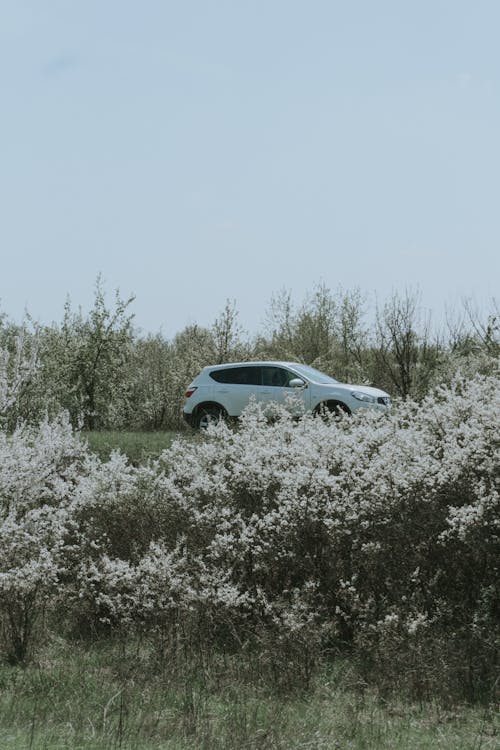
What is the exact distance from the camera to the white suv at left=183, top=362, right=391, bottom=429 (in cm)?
1769

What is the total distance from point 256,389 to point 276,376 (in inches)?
20.3

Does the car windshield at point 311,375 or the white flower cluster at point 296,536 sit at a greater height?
the car windshield at point 311,375

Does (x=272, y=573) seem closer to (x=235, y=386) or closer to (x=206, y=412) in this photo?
(x=235, y=386)

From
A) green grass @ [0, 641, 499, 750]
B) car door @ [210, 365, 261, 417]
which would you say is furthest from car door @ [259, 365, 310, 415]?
green grass @ [0, 641, 499, 750]

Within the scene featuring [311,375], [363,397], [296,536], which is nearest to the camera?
[296,536]

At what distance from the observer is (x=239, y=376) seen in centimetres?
1875

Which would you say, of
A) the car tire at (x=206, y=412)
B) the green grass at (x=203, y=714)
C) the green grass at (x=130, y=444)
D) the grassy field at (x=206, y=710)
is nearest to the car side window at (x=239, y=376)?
the car tire at (x=206, y=412)

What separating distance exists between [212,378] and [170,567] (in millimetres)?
10955

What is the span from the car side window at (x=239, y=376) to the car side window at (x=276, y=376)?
0.14 metres

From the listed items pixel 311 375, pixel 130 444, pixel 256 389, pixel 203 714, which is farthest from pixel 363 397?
pixel 203 714

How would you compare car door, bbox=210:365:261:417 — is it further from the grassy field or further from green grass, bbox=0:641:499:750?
green grass, bbox=0:641:499:750

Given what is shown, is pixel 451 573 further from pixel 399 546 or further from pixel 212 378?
pixel 212 378

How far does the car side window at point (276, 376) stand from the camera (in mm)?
18344

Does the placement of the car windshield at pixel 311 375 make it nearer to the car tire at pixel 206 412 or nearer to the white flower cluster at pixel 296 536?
the car tire at pixel 206 412
